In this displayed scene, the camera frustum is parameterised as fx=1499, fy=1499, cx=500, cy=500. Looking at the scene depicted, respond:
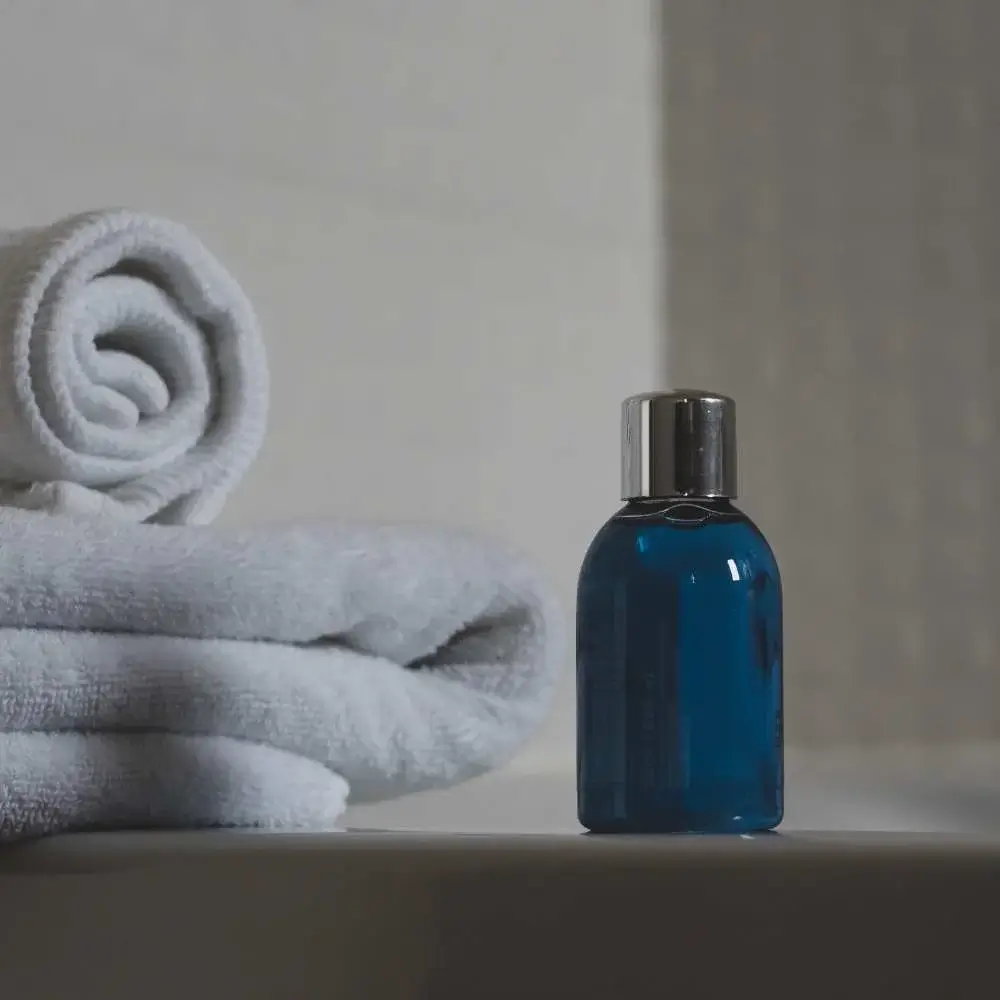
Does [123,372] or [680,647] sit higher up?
[123,372]

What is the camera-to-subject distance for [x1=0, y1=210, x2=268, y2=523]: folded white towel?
56cm

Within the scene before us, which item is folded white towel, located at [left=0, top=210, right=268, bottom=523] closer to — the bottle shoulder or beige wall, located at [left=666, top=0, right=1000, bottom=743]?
the bottle shoulder

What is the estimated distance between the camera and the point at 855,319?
1.12 metres

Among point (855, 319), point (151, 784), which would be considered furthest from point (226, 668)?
point (855, 319)

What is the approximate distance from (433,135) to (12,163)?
27 cm

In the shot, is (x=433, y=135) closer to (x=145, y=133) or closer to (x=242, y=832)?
(x=145, y=133)

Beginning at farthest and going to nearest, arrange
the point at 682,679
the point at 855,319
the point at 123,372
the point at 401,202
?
the point at 855,319, the point at 401,202, the point at 123,372, the point at 682,679

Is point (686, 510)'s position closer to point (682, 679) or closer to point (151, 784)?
point (682, 679)

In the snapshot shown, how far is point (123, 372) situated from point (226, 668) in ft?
0.47

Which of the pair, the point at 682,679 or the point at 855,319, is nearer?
the point at 682,679

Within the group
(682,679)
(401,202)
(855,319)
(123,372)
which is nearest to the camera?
(682,679)

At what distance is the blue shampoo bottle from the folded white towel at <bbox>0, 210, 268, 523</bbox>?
0.64 feet

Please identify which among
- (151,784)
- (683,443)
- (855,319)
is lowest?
(151,784)

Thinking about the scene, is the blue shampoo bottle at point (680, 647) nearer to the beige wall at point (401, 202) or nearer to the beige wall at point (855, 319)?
the beige wall at point (401, 202)
